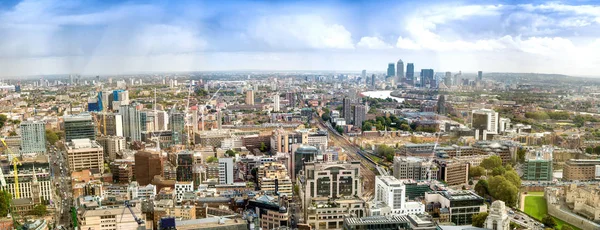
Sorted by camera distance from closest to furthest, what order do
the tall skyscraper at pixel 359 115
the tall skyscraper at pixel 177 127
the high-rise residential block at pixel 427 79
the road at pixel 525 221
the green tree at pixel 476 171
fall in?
1. the road at pixel 525 221
2. the green tree at pixel 476 171
3. the tall skyscraper at pixel 177 127
4. the high-rise residential block at pixel 427 79
5. the tall skyscraper at pixel 359 115

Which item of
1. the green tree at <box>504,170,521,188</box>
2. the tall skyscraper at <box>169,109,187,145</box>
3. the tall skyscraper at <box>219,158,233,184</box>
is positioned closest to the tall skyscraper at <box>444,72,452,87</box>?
the green tree at <box>504,170,521,188</box>

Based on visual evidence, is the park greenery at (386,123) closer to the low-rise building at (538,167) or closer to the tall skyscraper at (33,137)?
the low-rise building at (538,167)

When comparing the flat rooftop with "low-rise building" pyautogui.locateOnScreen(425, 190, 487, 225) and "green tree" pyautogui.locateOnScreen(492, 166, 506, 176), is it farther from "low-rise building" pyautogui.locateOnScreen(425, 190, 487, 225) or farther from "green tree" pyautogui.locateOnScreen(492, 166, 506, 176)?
"green tree" pyautogui.locateOnScreen(492, 166, 506, 176)

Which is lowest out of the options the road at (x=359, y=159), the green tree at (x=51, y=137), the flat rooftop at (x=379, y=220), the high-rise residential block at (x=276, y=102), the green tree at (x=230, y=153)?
the road at (x=359, y=159)

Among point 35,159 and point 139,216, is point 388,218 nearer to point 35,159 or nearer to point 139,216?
point 139,216

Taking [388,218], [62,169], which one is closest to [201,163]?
[62,169]

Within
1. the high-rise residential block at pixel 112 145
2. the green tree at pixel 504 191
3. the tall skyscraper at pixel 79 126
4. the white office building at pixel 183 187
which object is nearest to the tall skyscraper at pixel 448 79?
the green tree at pixel 504 191

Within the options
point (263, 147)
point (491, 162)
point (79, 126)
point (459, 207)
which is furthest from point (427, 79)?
point (79, 126)
